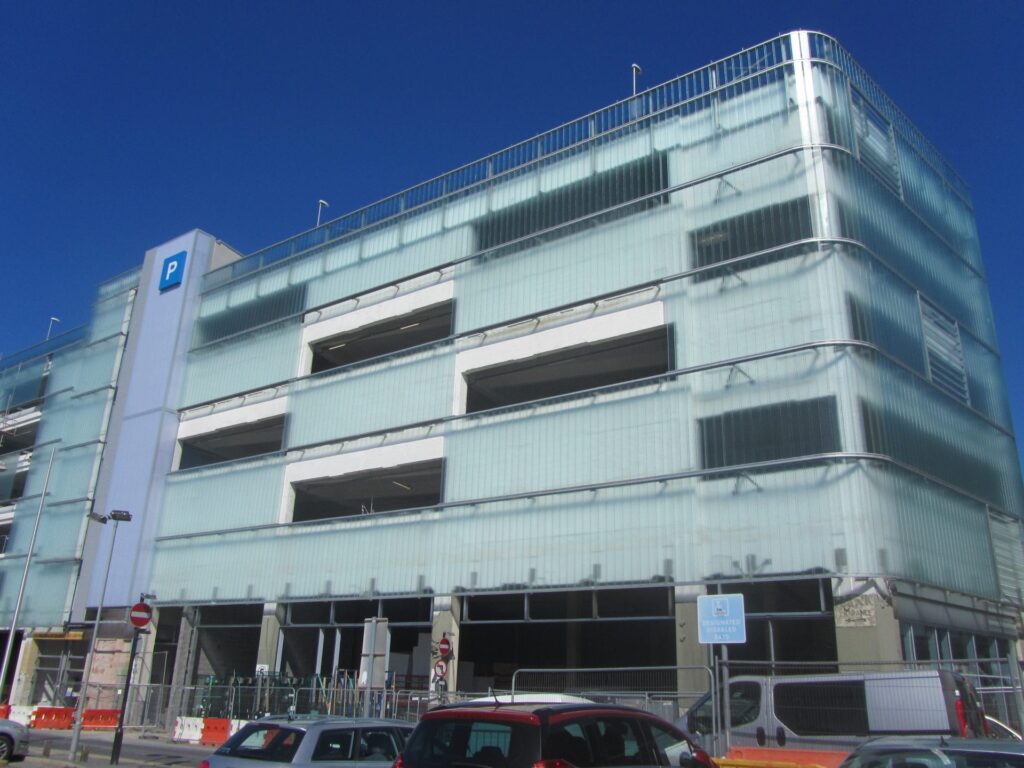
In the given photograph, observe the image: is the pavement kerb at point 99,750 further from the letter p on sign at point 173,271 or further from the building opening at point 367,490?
the letter p on sign at point 173,271

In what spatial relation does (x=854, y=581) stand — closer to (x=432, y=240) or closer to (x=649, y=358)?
(x=649, y=358)

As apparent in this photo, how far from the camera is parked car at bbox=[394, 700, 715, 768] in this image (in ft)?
22.8

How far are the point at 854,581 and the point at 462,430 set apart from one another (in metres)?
12.5

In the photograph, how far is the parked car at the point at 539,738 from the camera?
6.95m

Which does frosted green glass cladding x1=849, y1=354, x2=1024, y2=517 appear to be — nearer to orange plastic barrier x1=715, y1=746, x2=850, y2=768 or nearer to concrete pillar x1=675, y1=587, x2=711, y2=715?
concrete pillar x1=675, y1=587, x2=711, y2=715

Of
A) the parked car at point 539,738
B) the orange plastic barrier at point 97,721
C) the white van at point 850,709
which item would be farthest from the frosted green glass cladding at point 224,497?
the parked car at point 539,738

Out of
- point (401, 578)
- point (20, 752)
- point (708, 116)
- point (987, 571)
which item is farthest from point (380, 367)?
point (987, 571)

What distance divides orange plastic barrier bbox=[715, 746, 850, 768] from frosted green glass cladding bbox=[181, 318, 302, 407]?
77.7 ft

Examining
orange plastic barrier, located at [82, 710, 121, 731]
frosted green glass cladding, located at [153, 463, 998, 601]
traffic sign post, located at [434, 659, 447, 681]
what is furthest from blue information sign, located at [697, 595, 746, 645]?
orange plastic barrier, located at [82, 710, 121, 731]

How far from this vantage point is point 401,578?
26.8 metres

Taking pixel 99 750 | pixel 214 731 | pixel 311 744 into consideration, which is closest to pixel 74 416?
pixel 214 731

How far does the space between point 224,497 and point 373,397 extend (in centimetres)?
792

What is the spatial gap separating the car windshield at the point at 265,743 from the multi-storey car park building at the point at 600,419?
484 inches

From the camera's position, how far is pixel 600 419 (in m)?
23.9
